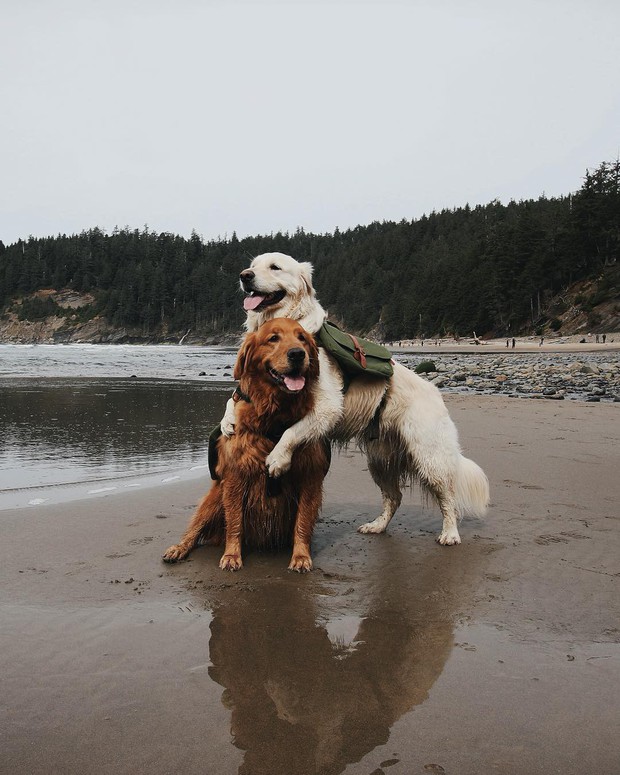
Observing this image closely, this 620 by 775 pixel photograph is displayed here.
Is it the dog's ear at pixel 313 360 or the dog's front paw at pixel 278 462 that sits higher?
the dog's ear at pixel 313 360

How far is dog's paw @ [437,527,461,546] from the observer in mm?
3837

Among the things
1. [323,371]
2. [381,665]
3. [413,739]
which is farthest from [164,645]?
[323,371]

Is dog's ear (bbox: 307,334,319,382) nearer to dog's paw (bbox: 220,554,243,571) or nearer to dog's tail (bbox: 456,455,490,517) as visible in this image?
dog's paw (bbox: 220,554,243,571)

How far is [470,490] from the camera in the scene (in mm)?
4090

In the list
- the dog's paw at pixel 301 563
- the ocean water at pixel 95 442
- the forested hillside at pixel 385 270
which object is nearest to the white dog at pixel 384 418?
the dog's paw at pixel 301 563

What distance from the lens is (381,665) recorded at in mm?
2193

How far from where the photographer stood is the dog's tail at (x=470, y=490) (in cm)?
407

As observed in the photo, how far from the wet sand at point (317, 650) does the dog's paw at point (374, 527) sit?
112 millimetres

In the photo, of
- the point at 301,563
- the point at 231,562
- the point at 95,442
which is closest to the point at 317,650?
the point at 301,563

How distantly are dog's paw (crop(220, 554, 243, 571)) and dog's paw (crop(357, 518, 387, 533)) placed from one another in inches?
41.6

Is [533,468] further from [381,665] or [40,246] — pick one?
[40,246]

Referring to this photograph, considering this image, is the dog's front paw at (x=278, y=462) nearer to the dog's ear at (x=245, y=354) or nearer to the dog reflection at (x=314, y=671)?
the dog's ear at (x=245, y=354)

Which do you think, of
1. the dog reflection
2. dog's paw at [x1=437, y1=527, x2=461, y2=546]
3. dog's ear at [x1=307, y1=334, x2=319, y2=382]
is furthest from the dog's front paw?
dog's paw at [x1=437, y1=527, x2=461, y2=546]

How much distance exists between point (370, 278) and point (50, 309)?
65.4 meters
